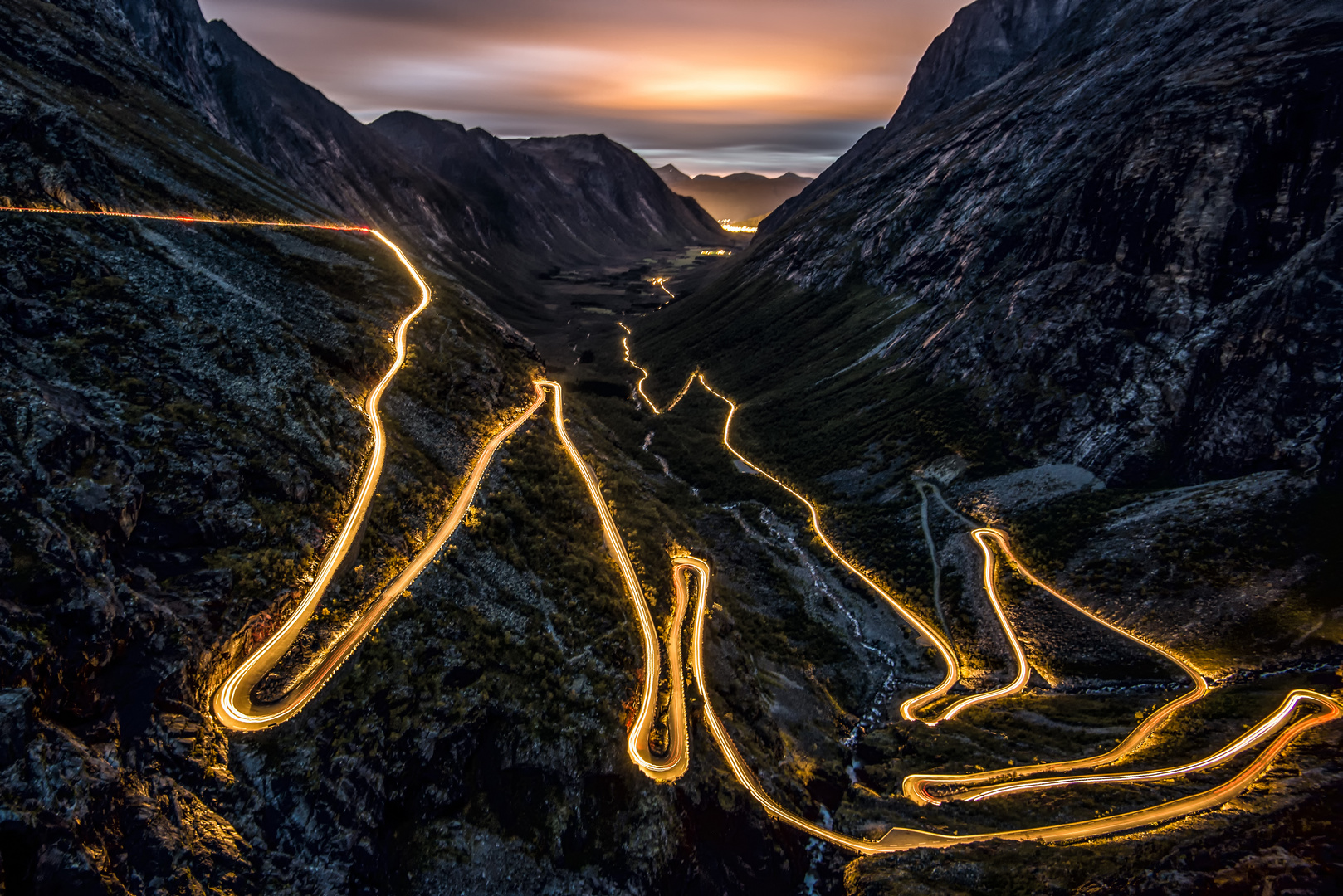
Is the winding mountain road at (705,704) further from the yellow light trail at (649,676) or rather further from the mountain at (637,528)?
the mountain at (637,528)

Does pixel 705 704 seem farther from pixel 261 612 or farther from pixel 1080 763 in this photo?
pixel 261 612

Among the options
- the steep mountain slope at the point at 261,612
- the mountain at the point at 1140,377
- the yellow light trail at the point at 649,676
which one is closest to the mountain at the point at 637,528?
the steep mountain slope at the point at 261,612

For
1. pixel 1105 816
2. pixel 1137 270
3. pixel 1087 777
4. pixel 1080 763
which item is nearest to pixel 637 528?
pixel 1080 763

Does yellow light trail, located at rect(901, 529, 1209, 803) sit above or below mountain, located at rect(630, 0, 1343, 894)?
below

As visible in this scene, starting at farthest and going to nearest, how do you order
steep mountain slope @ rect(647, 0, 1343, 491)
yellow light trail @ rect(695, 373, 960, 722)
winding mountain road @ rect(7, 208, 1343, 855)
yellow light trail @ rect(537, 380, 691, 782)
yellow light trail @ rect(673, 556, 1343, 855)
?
1. steep mountain slope @ rect(647, 0, 1343, 491)
2. yellow light trail @ rect(695, 373, 960, 722)
3. yellow light trail @ rect(537, 380, 691, 782)
4. yellow light trail @ rect(673, 556, 1343, 855)
5. winding mountain road @ rect(7, 208, 1343, 855)

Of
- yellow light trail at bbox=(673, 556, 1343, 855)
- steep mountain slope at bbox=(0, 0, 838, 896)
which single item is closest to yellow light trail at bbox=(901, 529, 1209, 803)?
yellow light trail at bbox=(673, 556, 1343, 855)

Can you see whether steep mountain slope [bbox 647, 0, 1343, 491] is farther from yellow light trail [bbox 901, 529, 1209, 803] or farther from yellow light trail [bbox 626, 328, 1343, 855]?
yellow light trail [bbox 626, 328, 1343, 855]

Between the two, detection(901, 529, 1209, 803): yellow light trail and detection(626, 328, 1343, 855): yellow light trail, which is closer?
detection(626, 328, 1343, 855): yellow light trail

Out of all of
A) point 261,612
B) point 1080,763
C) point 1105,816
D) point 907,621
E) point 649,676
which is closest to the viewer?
point 261,612
